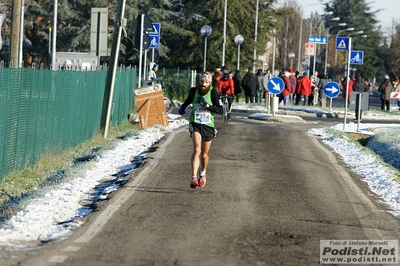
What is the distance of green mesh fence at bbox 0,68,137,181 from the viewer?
1325 centimetres

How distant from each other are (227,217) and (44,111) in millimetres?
6047

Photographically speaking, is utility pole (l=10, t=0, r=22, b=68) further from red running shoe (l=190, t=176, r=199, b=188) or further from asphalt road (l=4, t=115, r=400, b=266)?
red running shoe (l=190, t=176, r=199, b=188)

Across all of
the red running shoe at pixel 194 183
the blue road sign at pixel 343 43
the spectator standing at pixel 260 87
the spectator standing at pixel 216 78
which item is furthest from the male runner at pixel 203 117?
the spectator standing at pixel 260 87

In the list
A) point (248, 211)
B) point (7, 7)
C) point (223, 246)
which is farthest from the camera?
point (7, 7)

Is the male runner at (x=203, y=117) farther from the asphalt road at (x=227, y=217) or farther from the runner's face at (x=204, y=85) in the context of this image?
the asphalt road at (x=227, y=217)

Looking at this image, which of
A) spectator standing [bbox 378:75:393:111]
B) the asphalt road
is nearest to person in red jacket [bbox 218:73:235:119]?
the asphalt road

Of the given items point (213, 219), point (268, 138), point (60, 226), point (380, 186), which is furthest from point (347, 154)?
point (60, 226)

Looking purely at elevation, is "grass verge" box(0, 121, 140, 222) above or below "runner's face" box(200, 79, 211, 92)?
below

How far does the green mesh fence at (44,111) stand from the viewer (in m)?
13.3

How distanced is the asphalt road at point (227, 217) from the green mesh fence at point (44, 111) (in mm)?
1883

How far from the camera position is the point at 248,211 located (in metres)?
11.2

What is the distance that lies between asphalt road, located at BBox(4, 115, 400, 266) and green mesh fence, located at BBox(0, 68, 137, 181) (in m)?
1.88

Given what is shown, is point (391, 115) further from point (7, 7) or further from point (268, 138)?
point (7, 7)

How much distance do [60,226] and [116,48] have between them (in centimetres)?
1200
